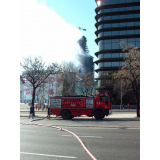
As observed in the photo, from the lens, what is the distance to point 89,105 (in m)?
23.8

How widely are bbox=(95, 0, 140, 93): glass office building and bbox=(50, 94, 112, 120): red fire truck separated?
106 ft

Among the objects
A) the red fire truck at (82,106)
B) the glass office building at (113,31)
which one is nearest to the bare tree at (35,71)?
the red fire truck at (82,106)

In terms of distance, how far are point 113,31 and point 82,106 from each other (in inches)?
1656

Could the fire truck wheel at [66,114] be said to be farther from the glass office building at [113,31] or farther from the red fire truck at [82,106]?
the glass office building at [113,31]

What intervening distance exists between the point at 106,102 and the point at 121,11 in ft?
135

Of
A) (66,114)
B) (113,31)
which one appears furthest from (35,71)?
(113,31)

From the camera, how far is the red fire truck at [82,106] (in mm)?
23594

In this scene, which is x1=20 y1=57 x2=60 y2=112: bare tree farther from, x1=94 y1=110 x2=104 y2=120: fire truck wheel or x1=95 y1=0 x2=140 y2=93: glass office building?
x1=95 y1=0 x2=140 y2=93: glass office building

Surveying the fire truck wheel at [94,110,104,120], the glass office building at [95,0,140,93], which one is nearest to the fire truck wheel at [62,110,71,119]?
the fire truck wheel at [94,110,104,120]

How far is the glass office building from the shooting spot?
57.9 m
